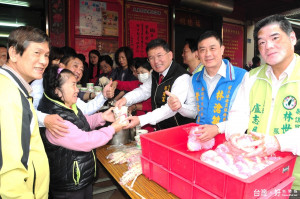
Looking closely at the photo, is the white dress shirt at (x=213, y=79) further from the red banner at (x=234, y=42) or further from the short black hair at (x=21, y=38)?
the red banner at (x=234, y=42)

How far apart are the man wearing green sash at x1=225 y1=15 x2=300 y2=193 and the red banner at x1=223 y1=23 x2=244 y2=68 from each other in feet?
20.5

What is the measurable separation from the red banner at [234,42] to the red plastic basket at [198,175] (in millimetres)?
6651

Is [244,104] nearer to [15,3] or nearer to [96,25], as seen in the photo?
[96,25]

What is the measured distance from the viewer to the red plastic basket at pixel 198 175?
0.88 m

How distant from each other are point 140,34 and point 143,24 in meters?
0.27

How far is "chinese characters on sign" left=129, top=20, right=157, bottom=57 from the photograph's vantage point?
525 cm

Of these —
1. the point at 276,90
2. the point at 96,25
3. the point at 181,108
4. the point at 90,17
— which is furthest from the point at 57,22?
the point at 276,90

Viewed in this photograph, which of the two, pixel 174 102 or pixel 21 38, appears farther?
pixel 174 102

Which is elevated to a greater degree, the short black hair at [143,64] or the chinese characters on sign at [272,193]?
the short black hair at [143,64]

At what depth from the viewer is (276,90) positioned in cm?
131

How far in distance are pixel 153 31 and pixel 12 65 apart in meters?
4.67

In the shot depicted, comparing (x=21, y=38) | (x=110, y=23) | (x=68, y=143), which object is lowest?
A: (x=68, y=143)

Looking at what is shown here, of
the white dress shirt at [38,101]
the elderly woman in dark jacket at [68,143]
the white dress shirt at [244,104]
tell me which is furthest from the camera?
the white dress shirt at [38,101]

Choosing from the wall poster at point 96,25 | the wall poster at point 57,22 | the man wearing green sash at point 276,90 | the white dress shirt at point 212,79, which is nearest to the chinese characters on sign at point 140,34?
the wall poster at point 96,25
